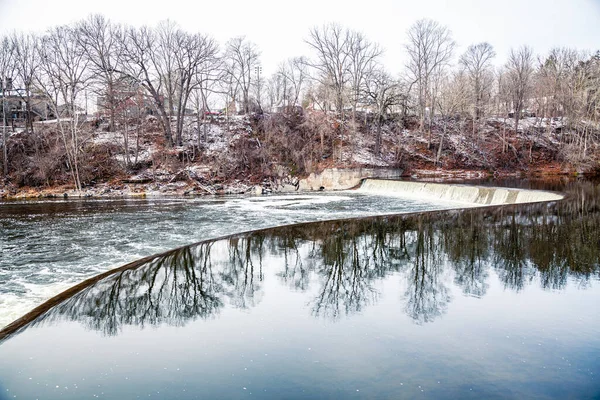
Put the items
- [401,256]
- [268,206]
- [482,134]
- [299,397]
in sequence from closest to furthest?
[299,397], [401,256], [268,206], [482,134]

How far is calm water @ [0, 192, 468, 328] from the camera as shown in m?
9.29

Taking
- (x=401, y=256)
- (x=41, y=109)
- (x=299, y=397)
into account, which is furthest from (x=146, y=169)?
(x=299, y=397)

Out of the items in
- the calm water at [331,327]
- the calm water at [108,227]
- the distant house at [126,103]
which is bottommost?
the calm water at [331,327]

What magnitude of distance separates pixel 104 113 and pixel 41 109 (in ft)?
38.7

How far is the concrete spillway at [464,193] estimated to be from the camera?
64.2 feet

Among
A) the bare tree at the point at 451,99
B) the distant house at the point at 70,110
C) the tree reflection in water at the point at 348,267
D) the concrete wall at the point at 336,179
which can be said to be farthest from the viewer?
the bare tree at the point at 451,99

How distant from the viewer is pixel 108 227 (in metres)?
15.5

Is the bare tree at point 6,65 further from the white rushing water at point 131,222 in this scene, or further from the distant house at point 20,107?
the white rushing water at point 131,222

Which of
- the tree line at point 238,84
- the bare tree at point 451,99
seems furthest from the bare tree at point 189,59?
the bare tree at point 451,99

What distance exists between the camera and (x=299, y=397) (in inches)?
191

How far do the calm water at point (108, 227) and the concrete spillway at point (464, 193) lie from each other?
1.77 meters

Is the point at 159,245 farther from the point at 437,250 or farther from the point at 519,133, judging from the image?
the point at 519,133

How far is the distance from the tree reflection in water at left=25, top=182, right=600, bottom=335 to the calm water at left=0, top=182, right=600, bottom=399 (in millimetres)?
50

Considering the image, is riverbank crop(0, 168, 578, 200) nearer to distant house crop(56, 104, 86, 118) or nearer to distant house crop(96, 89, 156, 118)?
distant house crop(56, 104, 86, 118)
